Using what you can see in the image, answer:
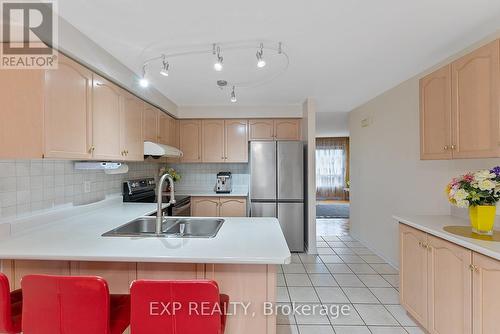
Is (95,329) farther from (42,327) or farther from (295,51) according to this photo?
(295,51)

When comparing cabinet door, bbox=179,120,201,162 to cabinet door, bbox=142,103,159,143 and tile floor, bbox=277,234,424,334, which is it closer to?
cabinet door, bbox=142,103,159,143

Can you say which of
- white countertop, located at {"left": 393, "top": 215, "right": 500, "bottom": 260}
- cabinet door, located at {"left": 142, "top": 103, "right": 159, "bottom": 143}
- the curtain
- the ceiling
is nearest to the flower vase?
white countertop, located at {"left": 393, "top": 215, "right": 500, "bottom": 260}

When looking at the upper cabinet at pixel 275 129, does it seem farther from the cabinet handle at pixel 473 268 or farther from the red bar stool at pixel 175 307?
the red bar stool at pixel 175 307

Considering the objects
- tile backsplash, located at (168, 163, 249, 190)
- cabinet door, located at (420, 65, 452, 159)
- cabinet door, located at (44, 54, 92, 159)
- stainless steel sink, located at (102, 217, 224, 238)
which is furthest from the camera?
tile backsplash, located at (168, 163, 249, 190)

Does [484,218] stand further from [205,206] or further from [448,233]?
[205,206]

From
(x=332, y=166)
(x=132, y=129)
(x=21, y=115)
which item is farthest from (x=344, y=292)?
(x=332, y=166)

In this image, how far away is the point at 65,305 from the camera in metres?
1.08

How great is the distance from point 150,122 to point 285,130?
2.15 metres

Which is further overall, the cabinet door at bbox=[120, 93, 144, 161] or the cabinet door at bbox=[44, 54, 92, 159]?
the cabinet door at bbox=[120, 93, 144, 161]

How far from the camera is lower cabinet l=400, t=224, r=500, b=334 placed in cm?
139

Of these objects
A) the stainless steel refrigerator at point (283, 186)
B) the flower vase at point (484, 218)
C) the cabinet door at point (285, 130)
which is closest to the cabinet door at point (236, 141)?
the stainless steel refrigerator at point (283, 186)

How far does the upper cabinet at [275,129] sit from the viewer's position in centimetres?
418

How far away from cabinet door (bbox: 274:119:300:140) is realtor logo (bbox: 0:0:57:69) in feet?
10.4

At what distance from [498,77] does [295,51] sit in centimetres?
135
